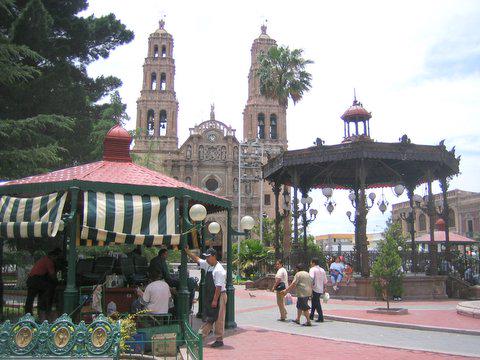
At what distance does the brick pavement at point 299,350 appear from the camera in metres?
8.20

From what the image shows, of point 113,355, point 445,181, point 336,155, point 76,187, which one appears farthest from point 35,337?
point 445,181

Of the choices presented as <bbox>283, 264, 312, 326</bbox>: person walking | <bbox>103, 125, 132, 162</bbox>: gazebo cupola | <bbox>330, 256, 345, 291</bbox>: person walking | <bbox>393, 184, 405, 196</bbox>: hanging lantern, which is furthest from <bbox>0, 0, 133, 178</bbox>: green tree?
<bbox>393, 184, 405, 196</bbox>: hanging lantern

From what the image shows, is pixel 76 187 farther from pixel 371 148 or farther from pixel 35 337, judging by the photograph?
pixel 371 148

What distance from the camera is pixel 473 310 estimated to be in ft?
42.2

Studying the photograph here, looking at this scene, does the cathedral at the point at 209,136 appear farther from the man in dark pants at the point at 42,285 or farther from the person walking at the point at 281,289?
the man in dark pants at the point at 42,285

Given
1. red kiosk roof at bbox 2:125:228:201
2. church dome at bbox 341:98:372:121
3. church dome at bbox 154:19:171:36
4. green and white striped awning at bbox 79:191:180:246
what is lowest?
green and white striped awning at bbox 79:191:180:246

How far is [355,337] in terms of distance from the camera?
1015 cm

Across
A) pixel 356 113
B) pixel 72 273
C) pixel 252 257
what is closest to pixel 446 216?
pixel 356 113

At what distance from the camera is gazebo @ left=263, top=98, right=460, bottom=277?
18.2 meters

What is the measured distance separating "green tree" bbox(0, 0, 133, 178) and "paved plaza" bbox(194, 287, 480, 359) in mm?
10246

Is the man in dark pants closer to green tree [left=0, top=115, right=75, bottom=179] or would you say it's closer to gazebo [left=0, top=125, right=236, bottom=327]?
gazebo [left=0, top=125, right=236, bottom=327]

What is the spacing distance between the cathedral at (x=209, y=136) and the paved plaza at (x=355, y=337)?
48962 mm

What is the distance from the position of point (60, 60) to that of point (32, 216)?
13165 millimetres

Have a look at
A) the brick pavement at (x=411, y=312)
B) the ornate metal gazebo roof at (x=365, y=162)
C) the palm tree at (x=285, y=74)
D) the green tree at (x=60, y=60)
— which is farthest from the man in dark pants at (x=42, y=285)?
the palm tree at (x=285, y=74)
